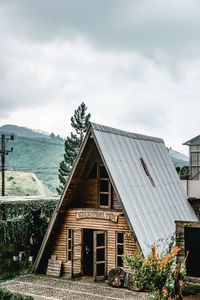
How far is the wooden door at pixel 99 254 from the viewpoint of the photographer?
20031 mm

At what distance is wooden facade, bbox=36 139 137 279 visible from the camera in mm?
19828

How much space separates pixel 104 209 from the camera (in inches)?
793

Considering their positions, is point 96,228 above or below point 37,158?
below

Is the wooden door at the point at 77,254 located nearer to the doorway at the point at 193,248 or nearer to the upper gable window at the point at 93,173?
the upper gable window at the point at 93,173

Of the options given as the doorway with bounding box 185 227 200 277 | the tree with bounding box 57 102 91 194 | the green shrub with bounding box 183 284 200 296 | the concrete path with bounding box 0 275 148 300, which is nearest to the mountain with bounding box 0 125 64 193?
the tree with bounding box 57 102 91 194

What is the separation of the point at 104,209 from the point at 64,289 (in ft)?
13.3

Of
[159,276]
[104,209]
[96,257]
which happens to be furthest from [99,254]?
[159,276]

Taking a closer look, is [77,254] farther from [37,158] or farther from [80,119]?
[37,158]

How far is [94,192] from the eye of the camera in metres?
20.8

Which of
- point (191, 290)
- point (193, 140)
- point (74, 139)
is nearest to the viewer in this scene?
point (191, 290)

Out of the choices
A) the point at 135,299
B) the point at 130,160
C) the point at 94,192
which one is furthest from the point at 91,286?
the point at 130,160

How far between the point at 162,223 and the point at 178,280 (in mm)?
7221

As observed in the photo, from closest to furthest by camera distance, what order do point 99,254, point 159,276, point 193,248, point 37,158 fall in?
point 159,276 < point 193,248 < point 99,254 < point 37,158

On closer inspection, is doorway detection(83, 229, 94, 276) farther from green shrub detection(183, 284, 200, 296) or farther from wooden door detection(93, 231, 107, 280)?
green shrub detection(183, 284, 200, 296)
